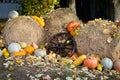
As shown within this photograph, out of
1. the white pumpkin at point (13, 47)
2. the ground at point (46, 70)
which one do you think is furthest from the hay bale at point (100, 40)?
the white pumpkin at point (13, 47)

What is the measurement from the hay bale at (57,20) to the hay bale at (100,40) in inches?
23.5

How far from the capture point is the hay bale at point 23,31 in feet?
28.3

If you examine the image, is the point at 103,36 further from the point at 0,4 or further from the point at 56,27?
the point at 0,4

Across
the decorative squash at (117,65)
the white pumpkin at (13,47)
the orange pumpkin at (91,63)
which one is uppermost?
the white pumpkin at (13,47)

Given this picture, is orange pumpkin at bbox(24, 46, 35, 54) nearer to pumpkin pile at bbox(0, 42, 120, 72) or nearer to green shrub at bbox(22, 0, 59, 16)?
pumpkin pile at bbox(0, 42, 120, 72)

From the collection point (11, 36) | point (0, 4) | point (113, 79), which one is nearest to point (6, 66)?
point (11, 36)

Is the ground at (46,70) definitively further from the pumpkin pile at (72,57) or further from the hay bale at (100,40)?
the hay bale at (100,40)

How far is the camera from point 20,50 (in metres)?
8.30

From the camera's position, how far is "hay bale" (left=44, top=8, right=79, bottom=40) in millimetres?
8773

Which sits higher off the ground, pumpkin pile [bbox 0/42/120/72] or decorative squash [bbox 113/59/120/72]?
pumpkin pile [bbox 0/42/120/72]

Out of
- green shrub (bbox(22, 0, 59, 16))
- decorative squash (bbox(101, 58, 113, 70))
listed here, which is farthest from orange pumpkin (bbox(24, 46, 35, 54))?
green shrub (bbox(22, 0, 59, 16))

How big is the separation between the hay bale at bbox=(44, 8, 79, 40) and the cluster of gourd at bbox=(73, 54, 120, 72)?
102 cm

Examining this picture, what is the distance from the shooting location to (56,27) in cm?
879

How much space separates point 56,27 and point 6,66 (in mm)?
1731
